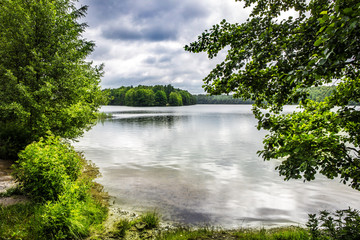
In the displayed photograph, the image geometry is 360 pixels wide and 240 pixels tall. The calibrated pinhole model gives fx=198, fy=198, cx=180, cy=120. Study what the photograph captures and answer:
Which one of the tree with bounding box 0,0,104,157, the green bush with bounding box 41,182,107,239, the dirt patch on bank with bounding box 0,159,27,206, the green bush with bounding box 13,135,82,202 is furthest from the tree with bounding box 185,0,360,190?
the tree with bounding box 0,0,104,157

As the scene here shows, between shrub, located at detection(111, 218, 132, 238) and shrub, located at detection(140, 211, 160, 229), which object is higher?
shrub, located at detection(111, 218, 132, 238)

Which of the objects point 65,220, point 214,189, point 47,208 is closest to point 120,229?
point 65,220

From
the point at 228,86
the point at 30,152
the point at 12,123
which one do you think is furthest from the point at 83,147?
the point at 228,86

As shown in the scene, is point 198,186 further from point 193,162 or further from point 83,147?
point 83,147

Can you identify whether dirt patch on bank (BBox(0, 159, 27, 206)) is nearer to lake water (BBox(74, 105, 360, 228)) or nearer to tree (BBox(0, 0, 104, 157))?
tree (BBox(0, 0, 104, 157))

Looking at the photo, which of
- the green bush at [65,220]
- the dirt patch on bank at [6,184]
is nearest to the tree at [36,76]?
the dirt patch on bank at [6,184]

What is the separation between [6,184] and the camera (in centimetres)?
906

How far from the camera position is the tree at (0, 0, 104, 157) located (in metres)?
12.3

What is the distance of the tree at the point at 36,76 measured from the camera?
12.3 metres

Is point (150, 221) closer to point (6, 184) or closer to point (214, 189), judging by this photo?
point (214, 189)

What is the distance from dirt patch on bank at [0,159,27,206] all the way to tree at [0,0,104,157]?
1.91 metres

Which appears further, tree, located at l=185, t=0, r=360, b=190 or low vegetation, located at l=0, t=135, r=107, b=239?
low vegetation, located at l=0, t=135, r=107, b=239

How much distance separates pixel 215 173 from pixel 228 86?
13.6 metres

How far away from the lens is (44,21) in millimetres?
13438
